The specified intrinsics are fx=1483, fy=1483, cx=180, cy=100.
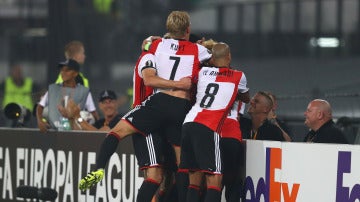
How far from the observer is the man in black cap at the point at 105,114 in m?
15.1

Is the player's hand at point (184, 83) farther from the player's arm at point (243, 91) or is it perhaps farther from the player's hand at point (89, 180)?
the player's hand at point (89, 180)

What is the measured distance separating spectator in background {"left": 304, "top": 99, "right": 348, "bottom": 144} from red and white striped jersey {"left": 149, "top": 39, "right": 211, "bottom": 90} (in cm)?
103

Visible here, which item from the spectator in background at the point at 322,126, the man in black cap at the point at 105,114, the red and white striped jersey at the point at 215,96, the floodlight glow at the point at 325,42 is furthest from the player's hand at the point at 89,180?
the floodlight glow at the point at 325,42

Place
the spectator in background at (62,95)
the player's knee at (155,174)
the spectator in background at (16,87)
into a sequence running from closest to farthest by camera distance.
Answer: the player's knee at (155,174), the spectator in background at (62,95), the spectator in background at (16,87)

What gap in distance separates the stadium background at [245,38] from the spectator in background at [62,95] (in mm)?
2486

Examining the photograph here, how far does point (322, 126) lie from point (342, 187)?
1.52 metres

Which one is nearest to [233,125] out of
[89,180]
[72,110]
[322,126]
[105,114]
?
[322,126]

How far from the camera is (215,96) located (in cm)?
1210

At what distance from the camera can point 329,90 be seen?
63.1 feet

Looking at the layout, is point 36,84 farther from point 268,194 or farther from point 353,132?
point 268,194

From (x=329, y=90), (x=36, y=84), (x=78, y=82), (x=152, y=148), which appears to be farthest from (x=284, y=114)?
(x=36, y=84)

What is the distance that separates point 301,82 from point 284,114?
8.32ft

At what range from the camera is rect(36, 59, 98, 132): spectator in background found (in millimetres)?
15297

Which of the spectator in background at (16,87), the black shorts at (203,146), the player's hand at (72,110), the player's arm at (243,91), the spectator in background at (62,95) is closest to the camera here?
the black shorts at (203,146)
